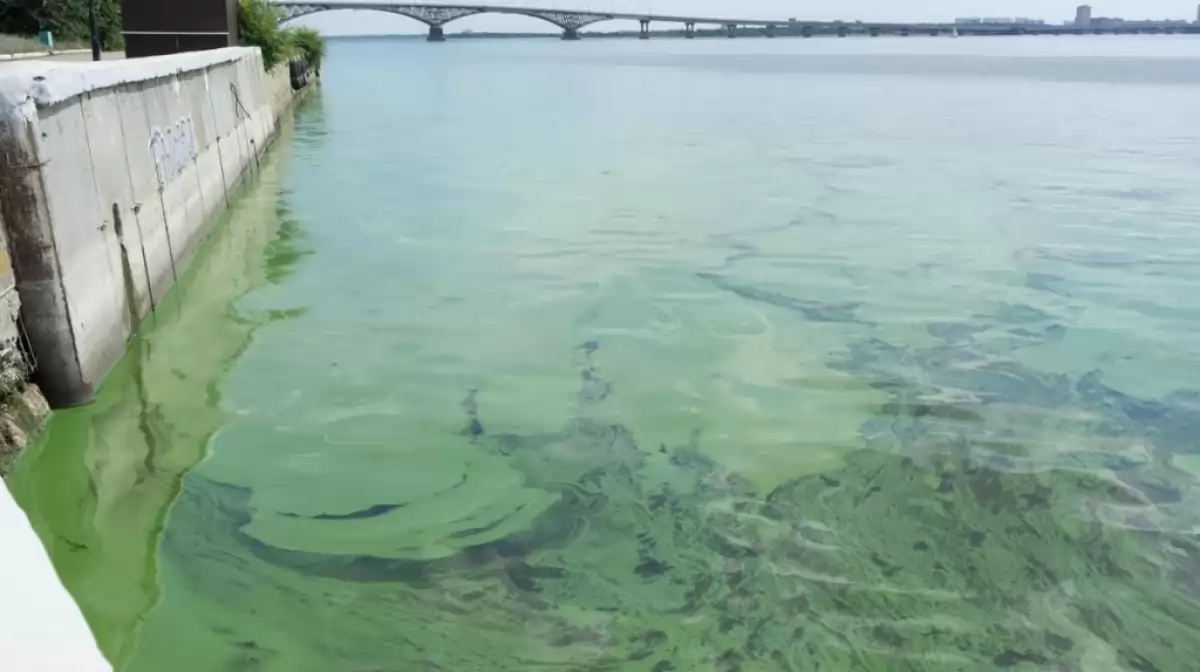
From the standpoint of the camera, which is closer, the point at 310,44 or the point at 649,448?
the point at 649,448

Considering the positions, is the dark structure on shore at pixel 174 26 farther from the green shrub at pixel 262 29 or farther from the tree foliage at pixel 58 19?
the tree foliage at pixel 58 19

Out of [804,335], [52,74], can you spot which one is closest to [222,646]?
[52,74]

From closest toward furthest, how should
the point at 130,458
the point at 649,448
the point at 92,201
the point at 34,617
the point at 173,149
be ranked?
the point at 34,617
the point at 130,458
the point at 649,448
the point at 92,201
the point at 173,149

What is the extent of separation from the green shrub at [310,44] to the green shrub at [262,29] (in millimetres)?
9716

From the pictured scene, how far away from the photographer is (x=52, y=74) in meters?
6.83

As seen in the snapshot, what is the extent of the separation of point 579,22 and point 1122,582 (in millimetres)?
114151

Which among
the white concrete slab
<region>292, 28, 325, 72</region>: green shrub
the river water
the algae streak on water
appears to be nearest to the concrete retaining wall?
the algae streak on water

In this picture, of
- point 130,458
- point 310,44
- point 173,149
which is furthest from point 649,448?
point 310,44

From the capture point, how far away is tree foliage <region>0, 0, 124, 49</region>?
40.6 meters

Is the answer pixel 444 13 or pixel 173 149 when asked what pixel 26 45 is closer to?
pixel 173 149

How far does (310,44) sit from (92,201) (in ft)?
120

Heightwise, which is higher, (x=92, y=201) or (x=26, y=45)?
(x=26, y=45)

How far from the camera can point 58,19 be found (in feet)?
135

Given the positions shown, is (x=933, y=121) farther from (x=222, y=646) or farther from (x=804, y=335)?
(x=222, y=646)
